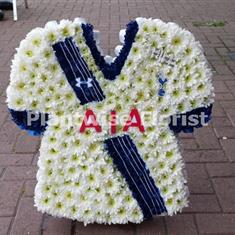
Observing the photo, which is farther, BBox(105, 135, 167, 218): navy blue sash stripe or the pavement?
the pavement

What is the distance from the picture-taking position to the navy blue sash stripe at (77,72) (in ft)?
7.75

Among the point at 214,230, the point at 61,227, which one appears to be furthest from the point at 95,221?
the point at 214,230

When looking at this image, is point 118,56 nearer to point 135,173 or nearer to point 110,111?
point 110,111

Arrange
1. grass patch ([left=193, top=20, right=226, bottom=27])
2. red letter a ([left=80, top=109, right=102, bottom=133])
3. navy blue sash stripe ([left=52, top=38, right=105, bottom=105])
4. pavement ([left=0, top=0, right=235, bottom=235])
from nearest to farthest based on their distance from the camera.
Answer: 1. navy blue sash stripe ([left=52, top=38, right=105, bottom=105])
2. red letter a ([left=80, top=109, right=102, bottom=133])
3. pavement ([left=0, top=0, right=235, bottom=235])
4. grass patch ([left=193, top=20, right=226, bottom=27])

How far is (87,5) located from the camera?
9.79 metres

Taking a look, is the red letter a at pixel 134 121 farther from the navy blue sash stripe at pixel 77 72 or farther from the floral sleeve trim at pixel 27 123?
the floral sleeve trim at pixel 27 123

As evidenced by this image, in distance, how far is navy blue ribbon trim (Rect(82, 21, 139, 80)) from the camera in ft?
7.83

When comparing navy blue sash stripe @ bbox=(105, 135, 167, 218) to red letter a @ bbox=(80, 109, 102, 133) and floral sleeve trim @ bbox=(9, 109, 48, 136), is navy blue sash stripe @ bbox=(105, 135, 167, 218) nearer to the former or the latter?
red letter a @ bbox=(80, 109, 102, 133)

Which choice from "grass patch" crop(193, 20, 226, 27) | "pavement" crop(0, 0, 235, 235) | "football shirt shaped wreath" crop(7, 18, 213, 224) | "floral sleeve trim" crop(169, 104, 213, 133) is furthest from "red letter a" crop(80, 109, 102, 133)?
"grass patch" crop(193, 20, 226, 27)

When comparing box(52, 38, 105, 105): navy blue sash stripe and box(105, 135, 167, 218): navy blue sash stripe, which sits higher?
box(52, 38, 105, 105): navy blue sash stripe

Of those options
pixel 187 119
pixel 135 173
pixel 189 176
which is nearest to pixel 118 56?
pixel 187 119

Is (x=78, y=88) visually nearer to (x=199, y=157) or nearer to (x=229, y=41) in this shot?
(x=199, y=157)

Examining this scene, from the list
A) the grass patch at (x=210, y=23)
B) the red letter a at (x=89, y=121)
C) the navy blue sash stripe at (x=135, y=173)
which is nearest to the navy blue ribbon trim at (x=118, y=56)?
the red letter a at (x=89, y=121)

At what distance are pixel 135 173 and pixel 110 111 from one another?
369mm
